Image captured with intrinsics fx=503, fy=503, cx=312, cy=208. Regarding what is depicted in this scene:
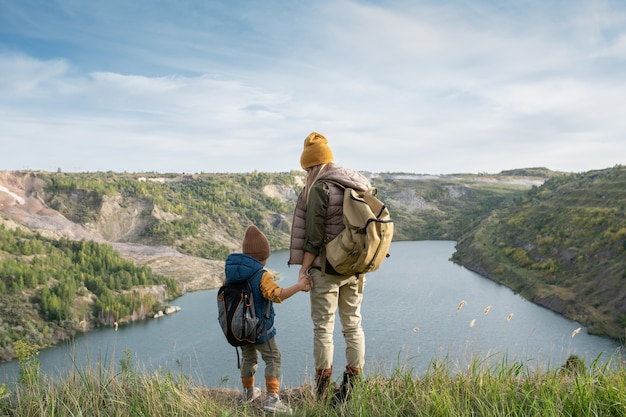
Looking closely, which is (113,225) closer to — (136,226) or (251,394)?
(136,226)

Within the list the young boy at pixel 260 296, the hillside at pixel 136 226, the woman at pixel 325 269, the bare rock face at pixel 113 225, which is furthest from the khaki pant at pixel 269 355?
the bare rock face at pixel 113 225

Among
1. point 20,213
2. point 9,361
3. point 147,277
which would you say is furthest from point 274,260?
point 9,361

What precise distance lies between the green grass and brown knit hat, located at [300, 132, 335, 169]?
201 cm

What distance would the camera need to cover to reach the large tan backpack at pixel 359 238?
13.8 ft

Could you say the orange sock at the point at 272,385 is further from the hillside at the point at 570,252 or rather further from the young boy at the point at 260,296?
the hillside at the point at 570,252

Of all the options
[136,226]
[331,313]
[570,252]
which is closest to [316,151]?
[331,313]

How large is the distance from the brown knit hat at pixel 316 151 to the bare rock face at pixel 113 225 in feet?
161

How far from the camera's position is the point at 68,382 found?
4.60m

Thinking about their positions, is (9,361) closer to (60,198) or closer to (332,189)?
(332,189)

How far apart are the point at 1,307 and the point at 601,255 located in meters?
45.8

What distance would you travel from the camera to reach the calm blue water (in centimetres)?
2422

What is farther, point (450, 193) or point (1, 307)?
point (450, 193)

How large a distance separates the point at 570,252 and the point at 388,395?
4655 cm

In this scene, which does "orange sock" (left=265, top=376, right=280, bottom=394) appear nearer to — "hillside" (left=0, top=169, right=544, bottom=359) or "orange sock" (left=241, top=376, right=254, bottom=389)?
"orange sock" (left=241, top=376, right=254, bottom=389)
